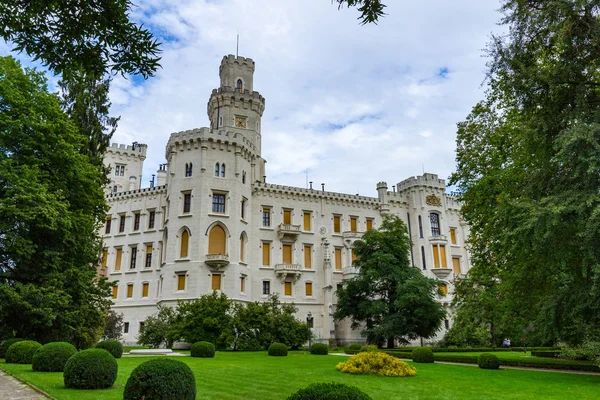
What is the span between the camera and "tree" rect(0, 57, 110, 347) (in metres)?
20.3

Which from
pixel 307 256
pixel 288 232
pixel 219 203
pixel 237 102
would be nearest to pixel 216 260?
pixel 219 203

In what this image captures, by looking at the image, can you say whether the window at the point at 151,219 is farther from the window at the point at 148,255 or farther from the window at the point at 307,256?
the window at the point at 307,256

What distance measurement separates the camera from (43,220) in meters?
21.1

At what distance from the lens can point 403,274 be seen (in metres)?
35.5

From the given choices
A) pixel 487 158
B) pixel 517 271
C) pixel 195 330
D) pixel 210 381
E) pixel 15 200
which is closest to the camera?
pixel 210 381

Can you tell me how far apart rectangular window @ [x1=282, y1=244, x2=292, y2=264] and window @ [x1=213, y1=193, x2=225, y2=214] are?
8526mm

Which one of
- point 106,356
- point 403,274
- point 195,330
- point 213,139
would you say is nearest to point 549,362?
point 403,274

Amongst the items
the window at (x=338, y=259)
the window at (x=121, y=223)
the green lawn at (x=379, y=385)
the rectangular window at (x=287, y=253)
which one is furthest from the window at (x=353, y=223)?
the green lawn at (x=379, y=385)

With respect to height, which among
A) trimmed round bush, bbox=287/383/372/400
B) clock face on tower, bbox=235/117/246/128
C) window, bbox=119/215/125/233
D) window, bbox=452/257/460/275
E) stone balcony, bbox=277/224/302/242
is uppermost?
clock face on tower, bbox=235/117/246/128

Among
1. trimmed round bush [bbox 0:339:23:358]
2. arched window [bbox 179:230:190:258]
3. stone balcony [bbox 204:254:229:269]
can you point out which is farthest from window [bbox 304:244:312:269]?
trimmed round bush [bbox 0:339:23:358]

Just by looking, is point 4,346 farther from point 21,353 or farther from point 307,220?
point 307,220

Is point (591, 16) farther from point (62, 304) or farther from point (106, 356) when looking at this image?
point (62, 304)

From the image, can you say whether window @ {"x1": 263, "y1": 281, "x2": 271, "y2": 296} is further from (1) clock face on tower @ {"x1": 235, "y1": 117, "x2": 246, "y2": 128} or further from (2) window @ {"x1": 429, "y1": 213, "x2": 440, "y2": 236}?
(2) window @ {"x1": 429, "y1": 213, "x2": 440, "y2": 236}

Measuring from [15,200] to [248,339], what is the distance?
64.3ft
